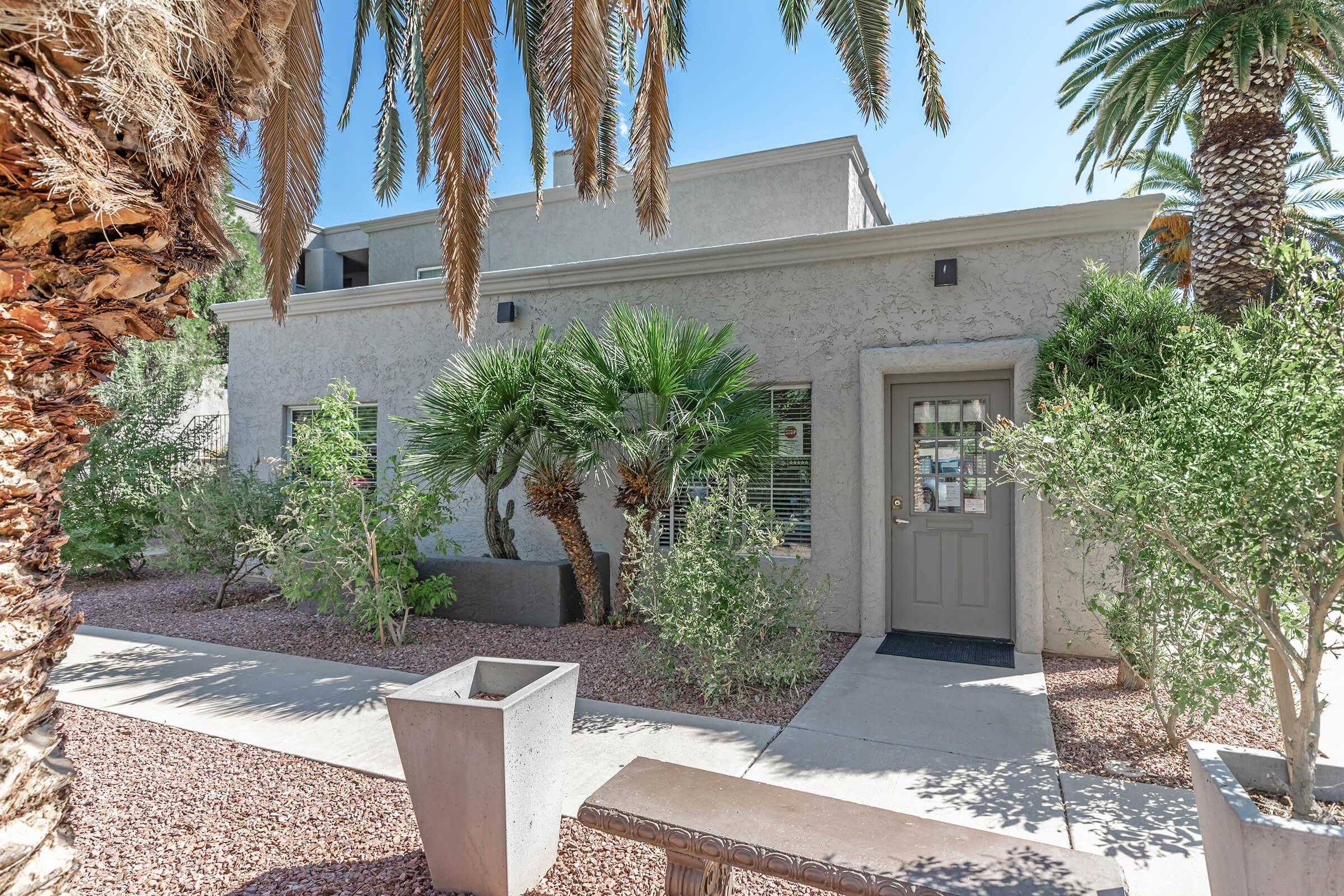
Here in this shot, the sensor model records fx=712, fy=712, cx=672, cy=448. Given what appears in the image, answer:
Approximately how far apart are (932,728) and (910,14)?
4.98 metres

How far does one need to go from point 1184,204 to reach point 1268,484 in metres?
19.1

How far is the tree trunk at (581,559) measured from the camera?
7254 mm

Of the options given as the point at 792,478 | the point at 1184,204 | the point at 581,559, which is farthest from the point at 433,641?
the point at 1184,204

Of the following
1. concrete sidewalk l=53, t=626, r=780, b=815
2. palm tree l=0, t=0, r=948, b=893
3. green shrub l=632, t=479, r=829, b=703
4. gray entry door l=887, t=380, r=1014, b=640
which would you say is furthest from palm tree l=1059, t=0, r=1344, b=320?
palm tree l=0, t=0, r=948, b=893

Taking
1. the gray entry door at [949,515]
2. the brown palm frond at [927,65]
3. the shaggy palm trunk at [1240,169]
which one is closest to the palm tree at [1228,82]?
the shaggy palm trunk at [1240,169]

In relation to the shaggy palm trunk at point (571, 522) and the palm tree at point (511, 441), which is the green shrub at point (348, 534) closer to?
the palm tree at point (511, 441)

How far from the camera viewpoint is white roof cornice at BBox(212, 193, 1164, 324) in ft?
20.9

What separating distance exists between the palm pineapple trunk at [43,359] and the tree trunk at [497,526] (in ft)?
18.4

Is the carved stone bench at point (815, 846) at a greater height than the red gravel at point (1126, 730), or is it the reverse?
the carved stone bench at point (815, 846)

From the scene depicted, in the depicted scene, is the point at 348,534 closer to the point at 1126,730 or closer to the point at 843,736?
the point at 843,736

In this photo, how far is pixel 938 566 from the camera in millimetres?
7117

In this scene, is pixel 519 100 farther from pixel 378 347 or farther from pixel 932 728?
pixel 932 728

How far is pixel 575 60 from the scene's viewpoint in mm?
4102

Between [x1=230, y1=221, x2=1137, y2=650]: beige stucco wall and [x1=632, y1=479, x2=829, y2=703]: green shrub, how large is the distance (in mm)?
1774
